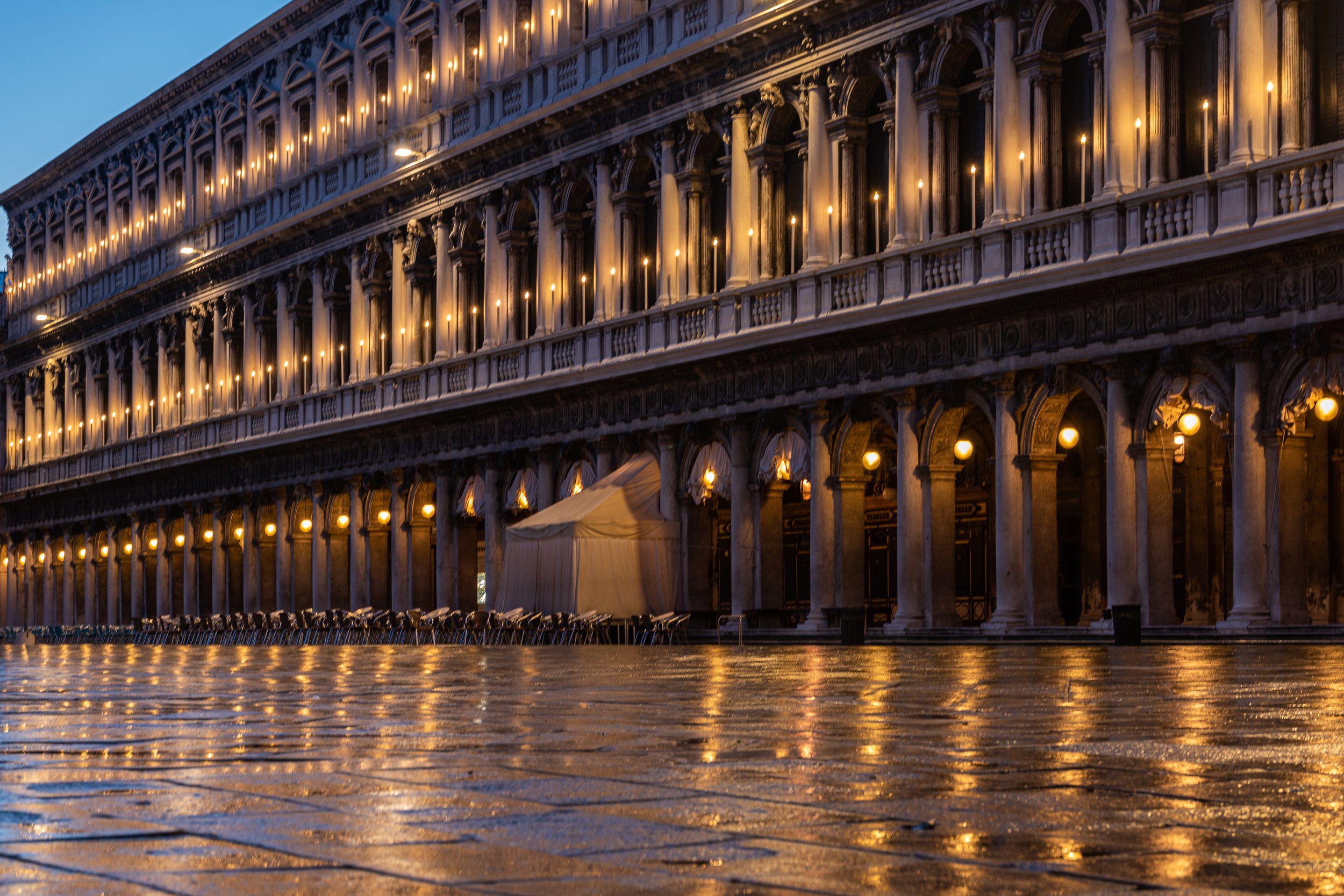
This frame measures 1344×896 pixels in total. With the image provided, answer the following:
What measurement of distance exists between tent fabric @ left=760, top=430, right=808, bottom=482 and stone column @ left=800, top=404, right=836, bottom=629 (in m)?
0.31

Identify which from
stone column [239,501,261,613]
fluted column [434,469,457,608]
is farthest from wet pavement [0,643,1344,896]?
stone column [239,501,261,613]

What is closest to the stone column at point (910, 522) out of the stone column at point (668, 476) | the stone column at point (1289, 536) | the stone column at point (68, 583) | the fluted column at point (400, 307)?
the stone column at point (668, 476)

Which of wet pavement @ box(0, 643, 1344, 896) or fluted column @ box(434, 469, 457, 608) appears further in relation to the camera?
fluted column @ box(434, 469, 457, 608)

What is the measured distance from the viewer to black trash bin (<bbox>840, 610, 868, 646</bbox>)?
3006 centimetres

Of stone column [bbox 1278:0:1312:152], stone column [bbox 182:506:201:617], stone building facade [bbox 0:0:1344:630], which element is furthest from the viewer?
stone column [bbox 182:506:201:617]

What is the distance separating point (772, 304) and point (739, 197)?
2672mm

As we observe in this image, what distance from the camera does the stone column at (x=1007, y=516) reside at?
96.1 ft

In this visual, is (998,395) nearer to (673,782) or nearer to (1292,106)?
(1292,106)

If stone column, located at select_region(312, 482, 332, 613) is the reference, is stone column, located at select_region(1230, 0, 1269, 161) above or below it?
above

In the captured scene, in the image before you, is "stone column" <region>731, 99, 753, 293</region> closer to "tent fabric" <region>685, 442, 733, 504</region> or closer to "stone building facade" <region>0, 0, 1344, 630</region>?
"stone building facade" <region>0, 0, 1344, 630</region>

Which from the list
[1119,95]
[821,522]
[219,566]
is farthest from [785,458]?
[219,566]

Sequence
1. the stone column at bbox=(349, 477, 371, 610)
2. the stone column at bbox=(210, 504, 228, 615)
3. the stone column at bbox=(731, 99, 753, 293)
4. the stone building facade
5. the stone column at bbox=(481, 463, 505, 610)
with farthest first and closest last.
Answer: the stone column at bbox=(210, 504, 228, 615), the stone column at bbox=(349, 477, 371, 610), the stone column at bbox=(481, 463, 505, 610), the stone column at bbox=(731, 99, 753, 293), the stone building facade

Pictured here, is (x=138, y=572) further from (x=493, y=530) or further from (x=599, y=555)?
(x=599, y=555)

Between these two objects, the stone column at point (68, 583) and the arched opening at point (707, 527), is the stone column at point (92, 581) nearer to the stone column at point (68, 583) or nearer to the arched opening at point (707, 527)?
the stone column at point (68, 583)
